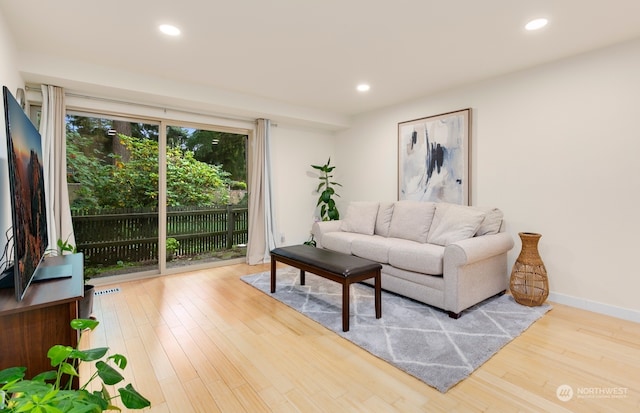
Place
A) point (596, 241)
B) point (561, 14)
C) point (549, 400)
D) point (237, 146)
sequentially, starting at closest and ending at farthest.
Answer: point (549, 400) < point (561, 14) < point (596, 241) < point (237, 146)

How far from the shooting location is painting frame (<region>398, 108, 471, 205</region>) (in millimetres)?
3758

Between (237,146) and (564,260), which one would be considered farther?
(237,146)

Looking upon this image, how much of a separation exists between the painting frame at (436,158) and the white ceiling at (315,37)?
0.50 metres

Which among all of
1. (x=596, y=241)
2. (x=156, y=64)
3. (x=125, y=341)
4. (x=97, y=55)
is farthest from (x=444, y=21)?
(x=125, y=341)

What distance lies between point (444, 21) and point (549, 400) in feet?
8.14

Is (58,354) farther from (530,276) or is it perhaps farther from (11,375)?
(530,276)

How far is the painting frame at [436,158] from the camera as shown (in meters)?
3.76

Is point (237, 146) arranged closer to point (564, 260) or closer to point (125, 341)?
point (125, 341)

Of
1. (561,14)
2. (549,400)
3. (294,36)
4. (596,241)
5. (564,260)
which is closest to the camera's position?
(549,400)

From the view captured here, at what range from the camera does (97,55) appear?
295 centimetres

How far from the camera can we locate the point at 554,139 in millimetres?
3088

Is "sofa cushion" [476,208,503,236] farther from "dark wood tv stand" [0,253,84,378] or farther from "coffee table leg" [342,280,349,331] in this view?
"dark wood tv stand" [0,253,84,378]

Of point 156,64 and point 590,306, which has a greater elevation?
point 156,64

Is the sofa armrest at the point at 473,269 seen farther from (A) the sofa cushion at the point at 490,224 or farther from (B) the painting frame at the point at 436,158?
(B) the painting frame at the point at 436,158
